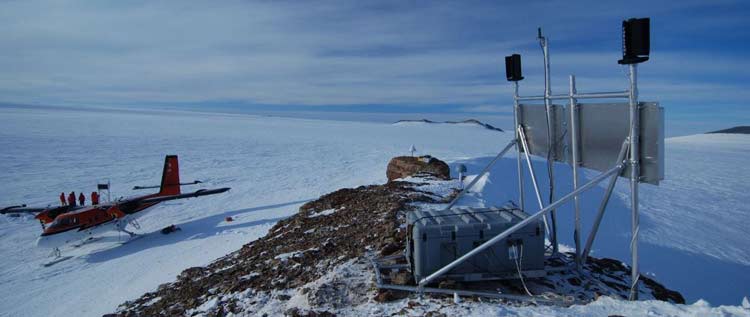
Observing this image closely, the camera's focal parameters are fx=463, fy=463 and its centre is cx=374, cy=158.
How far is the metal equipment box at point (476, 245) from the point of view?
496 centimetres

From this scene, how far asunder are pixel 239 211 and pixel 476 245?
1496 cm

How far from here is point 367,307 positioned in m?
4.89

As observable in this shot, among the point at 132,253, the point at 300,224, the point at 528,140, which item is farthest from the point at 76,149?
the point at 528,140

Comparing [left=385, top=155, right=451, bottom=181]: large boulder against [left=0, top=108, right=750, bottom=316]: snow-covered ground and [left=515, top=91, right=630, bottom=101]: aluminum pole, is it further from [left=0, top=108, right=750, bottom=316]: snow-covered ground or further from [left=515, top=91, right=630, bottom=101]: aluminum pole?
[left=515, top=91, right=630, bottom=101]: aluminum pole

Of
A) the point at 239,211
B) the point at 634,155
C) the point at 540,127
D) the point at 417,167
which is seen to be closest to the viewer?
the point at 634,155

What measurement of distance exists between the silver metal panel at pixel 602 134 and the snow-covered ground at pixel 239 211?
4.75 ft

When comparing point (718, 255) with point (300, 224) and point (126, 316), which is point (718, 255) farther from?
point (126, 316)

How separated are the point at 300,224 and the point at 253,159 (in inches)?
942

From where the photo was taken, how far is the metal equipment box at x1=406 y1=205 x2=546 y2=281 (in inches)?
195

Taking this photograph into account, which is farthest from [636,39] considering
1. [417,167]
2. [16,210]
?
[16,210]

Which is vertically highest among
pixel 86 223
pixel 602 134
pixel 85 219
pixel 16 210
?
pixel 602 134

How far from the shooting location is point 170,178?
20.2 m

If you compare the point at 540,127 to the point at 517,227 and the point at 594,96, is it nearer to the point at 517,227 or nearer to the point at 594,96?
the point at 594,96

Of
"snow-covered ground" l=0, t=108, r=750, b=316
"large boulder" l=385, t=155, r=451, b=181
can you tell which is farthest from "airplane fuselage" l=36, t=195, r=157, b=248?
"large boulder" l=385, t=155, r=451, b=181
